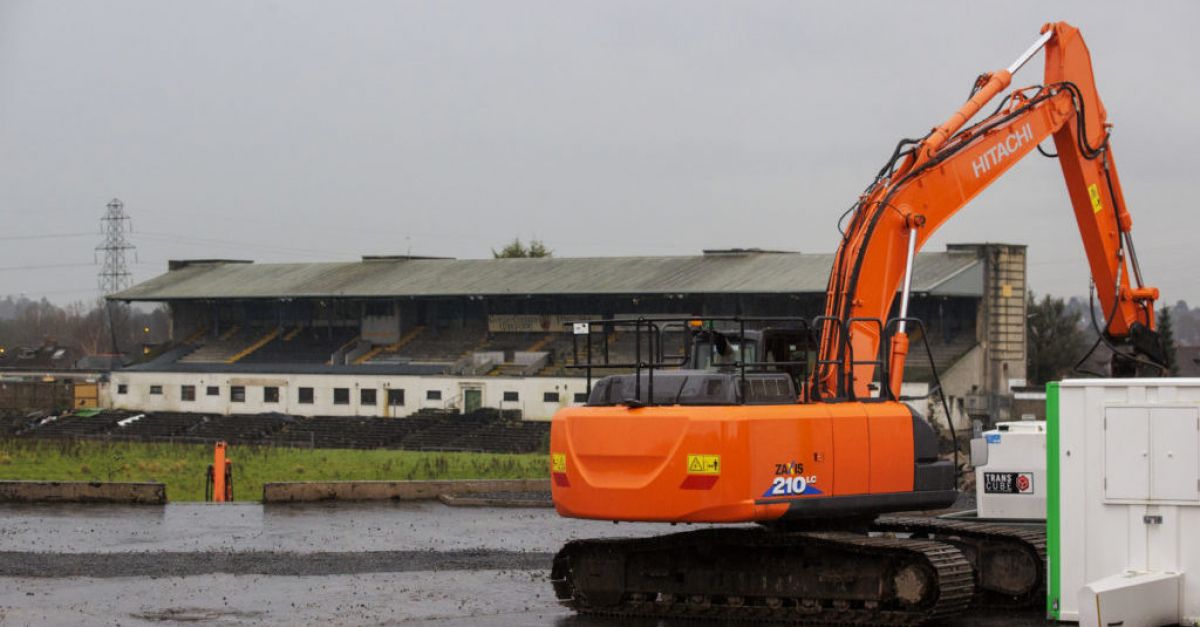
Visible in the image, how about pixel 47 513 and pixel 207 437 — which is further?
pixel 207 437

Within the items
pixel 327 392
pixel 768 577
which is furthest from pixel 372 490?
pixel 327 392

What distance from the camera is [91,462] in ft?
147

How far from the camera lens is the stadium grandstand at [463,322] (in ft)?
219

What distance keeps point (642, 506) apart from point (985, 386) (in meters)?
51.7

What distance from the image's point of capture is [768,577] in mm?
17672

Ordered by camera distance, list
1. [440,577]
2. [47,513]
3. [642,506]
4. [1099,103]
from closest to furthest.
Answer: [642,506]
[440,577]
[1099,103]
[47,513]

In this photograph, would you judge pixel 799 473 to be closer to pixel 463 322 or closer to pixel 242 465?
pixel 242 465

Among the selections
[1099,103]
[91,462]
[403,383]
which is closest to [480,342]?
[403,383]

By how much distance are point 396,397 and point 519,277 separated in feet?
35.8

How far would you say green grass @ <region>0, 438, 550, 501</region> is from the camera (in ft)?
131

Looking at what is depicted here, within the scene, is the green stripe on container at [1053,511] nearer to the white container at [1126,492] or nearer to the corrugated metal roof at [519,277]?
the white container at [1126,492]

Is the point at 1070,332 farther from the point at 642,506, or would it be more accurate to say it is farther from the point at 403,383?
the point at 642,506

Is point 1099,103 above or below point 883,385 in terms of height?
above

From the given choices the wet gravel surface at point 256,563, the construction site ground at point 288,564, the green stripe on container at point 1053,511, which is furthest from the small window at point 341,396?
the green stripe on container at point 1053,511
